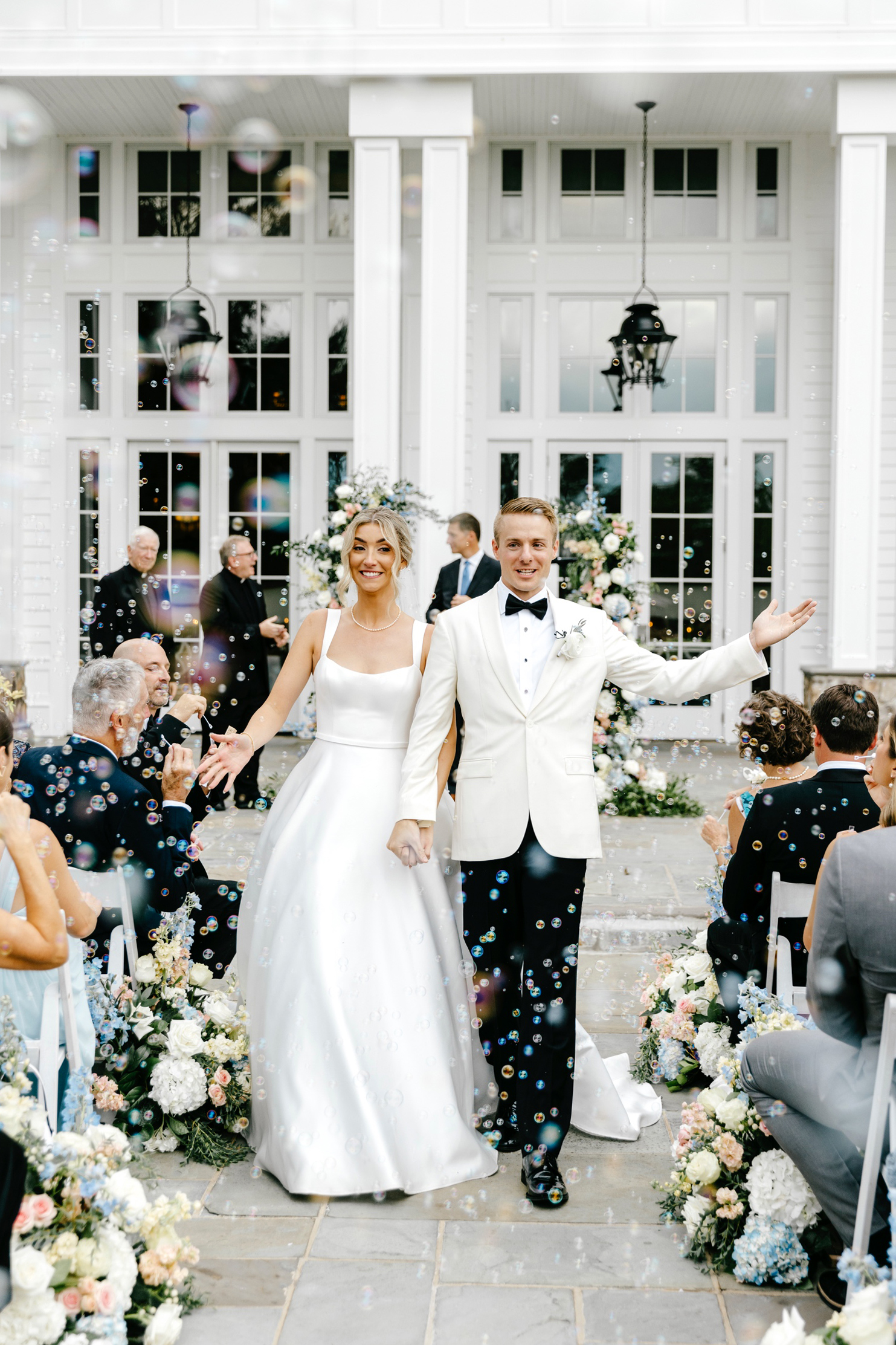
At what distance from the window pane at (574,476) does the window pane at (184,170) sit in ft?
13.8

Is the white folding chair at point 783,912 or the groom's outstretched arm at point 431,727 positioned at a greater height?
the groom's outstretched arm at point 431,727

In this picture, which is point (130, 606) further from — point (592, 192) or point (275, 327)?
point (592, 192)

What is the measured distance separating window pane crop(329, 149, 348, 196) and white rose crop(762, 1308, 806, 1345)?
35.4 ft

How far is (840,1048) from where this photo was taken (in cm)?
280

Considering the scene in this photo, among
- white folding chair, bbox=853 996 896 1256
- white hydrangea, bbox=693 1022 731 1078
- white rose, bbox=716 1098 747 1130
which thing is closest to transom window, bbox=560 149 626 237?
white hydrangea, bbox=693 1022 731 1078

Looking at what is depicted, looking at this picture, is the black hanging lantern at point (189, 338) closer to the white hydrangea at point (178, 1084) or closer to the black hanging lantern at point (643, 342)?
the black hanging lantern at point (643, 342)

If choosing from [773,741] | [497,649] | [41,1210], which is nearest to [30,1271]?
[41,1210]

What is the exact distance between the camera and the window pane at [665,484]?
11.6 meters

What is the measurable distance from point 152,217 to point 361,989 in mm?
9831

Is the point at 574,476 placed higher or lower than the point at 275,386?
lower

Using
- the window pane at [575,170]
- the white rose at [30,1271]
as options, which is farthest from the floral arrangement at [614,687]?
the white rose at [30,1271]

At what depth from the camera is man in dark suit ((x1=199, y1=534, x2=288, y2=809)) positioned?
862 cm

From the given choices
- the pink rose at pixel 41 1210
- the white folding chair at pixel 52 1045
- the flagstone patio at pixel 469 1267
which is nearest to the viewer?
the pink rose at pixel 41 1210

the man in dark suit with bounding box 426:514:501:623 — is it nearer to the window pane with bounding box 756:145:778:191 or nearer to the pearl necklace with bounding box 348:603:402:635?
the pearl necklace with bounding box 348:603:402:635
